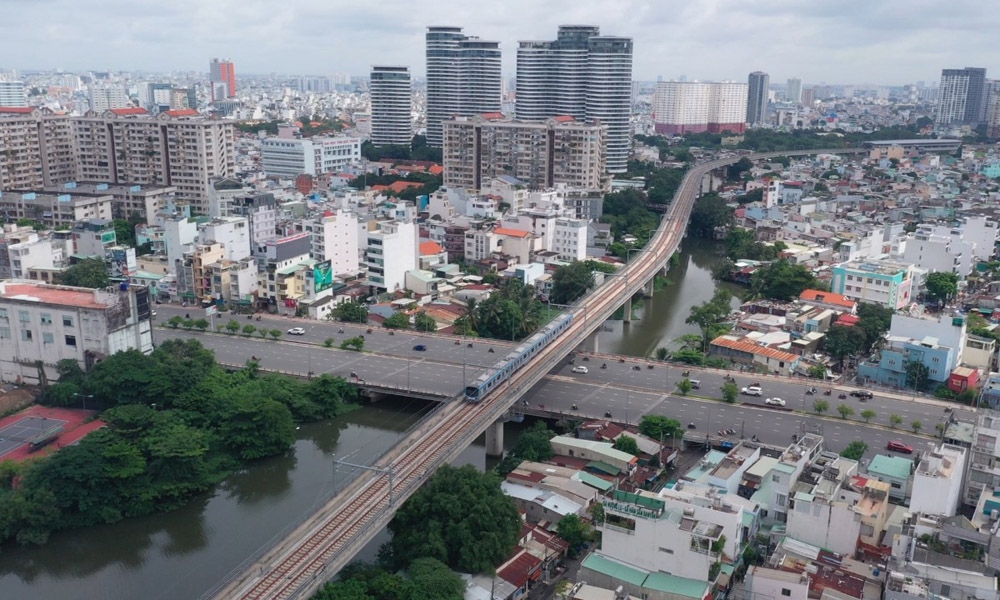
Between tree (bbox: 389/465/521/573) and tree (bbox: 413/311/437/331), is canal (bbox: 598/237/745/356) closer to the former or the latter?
tree (bbox: 413/311/437/331)

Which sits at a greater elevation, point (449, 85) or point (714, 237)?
point (449, 85)

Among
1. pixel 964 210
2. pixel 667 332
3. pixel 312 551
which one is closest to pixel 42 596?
pixel 312 551

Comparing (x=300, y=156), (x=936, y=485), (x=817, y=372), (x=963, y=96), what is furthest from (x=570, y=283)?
(x=963, y=96)

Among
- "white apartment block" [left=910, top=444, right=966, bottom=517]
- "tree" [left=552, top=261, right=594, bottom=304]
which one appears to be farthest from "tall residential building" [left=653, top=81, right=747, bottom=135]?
"white apartment block" [left=910, top=444, right=966, bottom=517]

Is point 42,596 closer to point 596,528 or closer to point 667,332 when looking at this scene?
point 596,528

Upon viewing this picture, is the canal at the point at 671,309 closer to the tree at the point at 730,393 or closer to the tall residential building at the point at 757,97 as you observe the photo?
the tree at the point at 730,393

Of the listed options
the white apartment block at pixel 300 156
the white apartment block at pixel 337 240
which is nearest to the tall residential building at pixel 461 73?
the white apartment block at pixel 300 156
